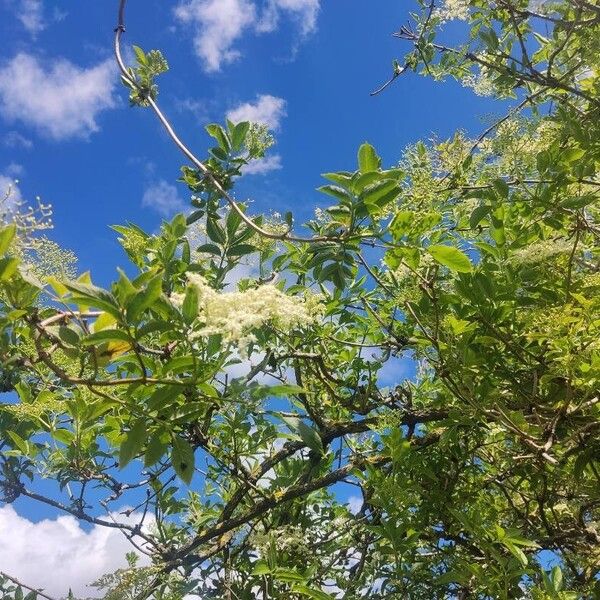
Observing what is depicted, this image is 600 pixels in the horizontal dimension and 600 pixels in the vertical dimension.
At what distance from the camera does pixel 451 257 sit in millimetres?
1512

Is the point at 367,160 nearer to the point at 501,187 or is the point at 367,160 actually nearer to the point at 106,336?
the point at 501,187

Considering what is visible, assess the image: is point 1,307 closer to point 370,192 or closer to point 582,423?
point 370,192

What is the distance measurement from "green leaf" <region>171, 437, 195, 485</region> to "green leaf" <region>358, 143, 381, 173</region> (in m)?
0.69

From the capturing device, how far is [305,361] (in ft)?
7.91

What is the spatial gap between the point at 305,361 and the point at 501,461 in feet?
2.48

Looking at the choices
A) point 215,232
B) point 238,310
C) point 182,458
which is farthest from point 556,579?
point 215,232

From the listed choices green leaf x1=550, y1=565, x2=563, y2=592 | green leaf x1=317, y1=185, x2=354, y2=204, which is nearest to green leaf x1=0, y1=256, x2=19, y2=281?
green leaf x1=317, y1=185, x2=354, y2=204

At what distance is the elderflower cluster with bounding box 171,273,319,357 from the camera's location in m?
1.13

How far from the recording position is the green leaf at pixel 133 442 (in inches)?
→ 49.2

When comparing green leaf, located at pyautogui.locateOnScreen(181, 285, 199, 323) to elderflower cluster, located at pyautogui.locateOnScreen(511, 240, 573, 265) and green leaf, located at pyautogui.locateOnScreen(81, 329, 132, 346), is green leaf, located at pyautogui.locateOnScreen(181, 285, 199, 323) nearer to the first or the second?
green leaf, located at pyautogui.locateOnScreen(81, 329, 132, 346)

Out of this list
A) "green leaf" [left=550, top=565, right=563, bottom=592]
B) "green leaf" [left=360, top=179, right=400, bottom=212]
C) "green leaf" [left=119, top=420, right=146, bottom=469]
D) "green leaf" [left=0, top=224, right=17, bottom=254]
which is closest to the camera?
"green leaf" [left=0, top=224, right=17, bottom=254]

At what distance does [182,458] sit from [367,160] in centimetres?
74

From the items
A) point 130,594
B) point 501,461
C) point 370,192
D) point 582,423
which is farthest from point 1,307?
point 501,461

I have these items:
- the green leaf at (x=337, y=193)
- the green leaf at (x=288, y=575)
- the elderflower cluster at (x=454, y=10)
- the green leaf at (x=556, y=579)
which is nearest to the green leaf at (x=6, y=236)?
the green leaf at (x=337, y=193)
